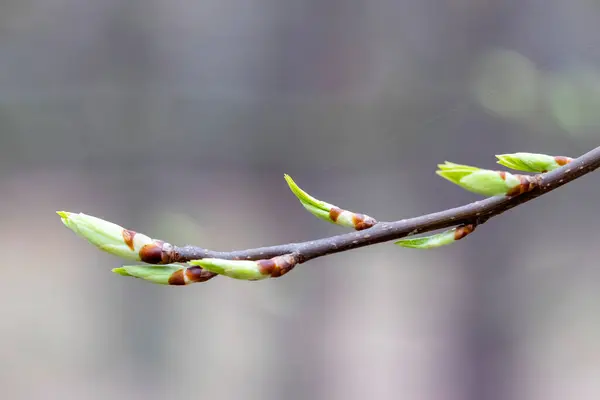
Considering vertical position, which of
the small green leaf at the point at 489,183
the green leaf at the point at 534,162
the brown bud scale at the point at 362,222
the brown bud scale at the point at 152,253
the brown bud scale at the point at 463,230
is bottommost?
the brown bud scale at the point at 152,253

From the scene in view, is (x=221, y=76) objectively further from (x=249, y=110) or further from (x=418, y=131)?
(x=418, y=131)

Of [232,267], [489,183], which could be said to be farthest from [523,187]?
[232,267]

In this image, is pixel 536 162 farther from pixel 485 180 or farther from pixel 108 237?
pixel 108 237

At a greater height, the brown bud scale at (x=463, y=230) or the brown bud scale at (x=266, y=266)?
the brown bud scale at (x=463, y=230)

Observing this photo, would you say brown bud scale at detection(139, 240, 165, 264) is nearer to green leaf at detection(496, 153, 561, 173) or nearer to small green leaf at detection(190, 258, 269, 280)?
small green leaf at detection(190, 258, 269, 280)

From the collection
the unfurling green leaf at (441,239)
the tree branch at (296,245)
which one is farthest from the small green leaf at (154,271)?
the unfurling green leaf at (441,239)

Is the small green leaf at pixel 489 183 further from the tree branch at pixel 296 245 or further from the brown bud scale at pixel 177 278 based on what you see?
the brown bud scale at pixel 177 278

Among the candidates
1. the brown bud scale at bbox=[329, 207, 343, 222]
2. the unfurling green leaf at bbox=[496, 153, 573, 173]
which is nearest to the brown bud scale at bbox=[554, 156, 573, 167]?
the unfurling green leaf at bbox=[496, 153, 573, 173]
